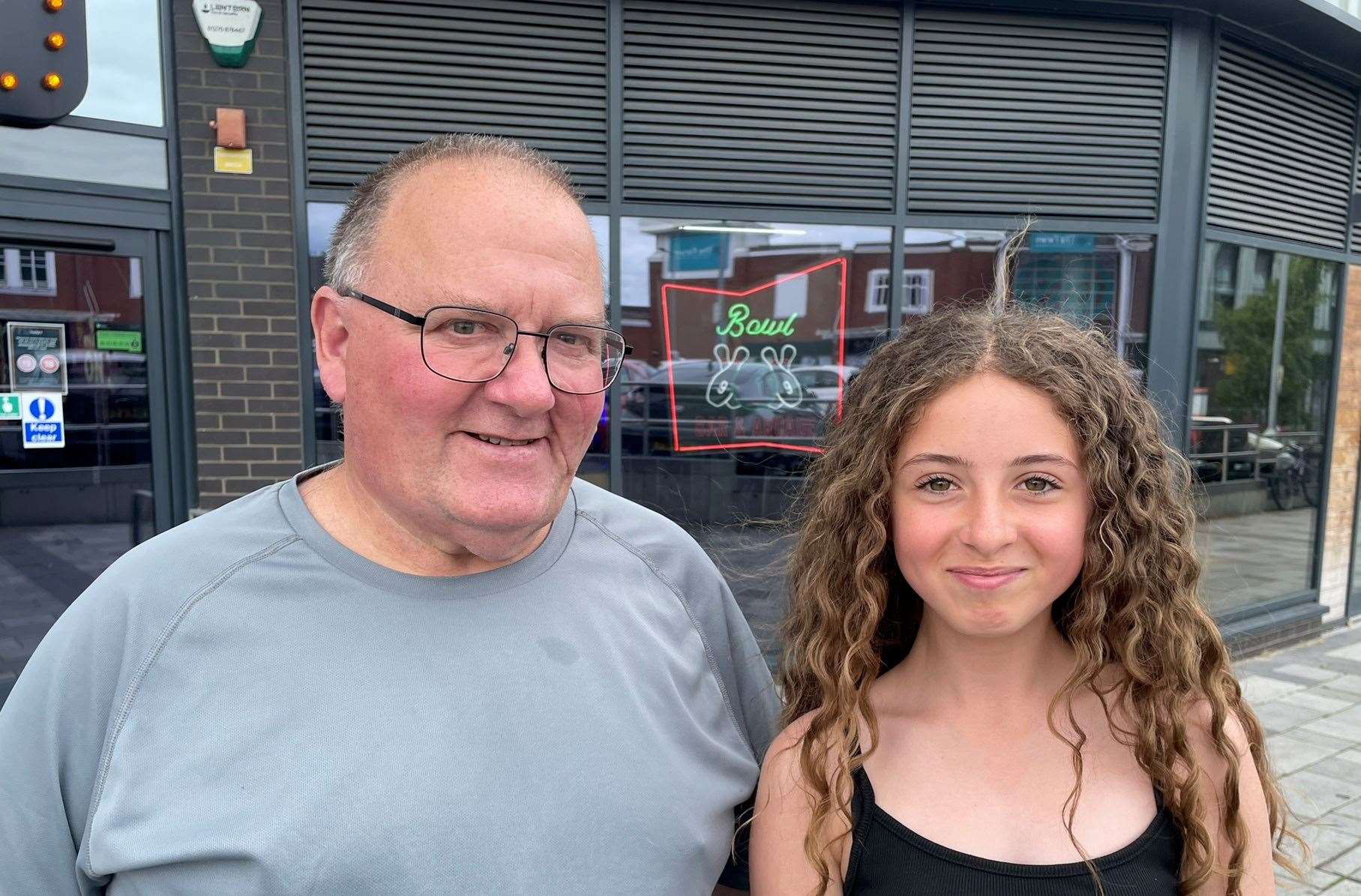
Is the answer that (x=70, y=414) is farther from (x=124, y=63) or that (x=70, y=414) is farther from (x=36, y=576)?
(x=124, y=63)

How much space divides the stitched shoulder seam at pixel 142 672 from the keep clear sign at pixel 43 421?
3629 mm

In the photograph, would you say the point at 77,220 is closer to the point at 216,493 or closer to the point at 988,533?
the point at 216,493

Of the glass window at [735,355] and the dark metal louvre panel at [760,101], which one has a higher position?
the dark metal louvre panel at [760,101]

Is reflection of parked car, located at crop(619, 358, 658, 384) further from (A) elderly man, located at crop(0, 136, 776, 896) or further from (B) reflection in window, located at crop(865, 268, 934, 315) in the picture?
(A) elderly man, located at crop(0, 136, 776, 896)

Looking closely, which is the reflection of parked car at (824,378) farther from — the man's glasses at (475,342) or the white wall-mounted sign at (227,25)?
the man's glasses at (475,342)

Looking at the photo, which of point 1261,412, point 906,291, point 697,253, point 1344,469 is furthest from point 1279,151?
point 697,253

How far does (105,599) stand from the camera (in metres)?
1.24

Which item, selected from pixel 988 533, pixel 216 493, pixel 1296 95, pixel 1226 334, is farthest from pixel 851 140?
pixel 988 533

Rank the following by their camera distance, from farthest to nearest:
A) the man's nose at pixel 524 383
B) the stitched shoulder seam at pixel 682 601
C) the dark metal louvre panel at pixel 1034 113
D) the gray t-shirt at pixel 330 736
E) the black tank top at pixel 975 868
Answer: the dark metal louvre panel at pixel 1034 113 → the stitched shoulder seam at pixel 682 601 → the black tank top at pixel 975 868 → the man's nose at pixel 524 383 → the gray t-shirt at pixel 330 736

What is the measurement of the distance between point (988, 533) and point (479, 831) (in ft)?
2.71

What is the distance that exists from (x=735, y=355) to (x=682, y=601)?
359 cm

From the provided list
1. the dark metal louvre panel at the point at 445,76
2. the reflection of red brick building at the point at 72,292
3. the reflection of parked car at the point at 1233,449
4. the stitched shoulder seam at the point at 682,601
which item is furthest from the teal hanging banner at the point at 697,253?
the stitched shoulder seam at the point at 682,601

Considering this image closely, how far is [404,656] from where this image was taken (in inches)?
49.9

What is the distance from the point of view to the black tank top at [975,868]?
1423 millimetres
